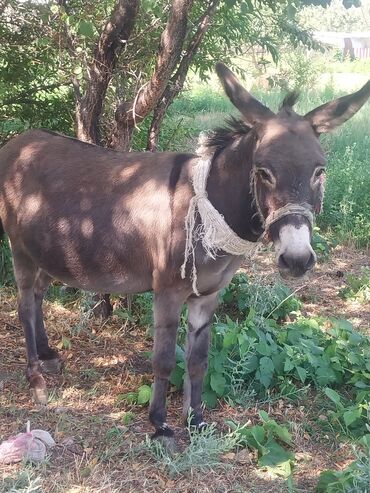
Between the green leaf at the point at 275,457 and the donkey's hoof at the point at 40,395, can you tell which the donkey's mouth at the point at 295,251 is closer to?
the green leaf at the point at 275,457

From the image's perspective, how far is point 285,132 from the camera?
2.73 metres

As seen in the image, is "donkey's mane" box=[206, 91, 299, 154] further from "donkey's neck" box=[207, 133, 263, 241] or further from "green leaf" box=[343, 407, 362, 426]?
"green leaf" box=[343, 407, 362, 426]

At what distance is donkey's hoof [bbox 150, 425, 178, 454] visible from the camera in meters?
3.19

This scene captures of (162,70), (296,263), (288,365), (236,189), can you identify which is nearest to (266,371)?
(288,365)

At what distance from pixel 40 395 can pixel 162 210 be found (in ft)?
4.77

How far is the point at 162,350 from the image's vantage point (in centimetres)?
321

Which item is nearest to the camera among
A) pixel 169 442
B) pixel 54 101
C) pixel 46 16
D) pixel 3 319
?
pixel 169 442

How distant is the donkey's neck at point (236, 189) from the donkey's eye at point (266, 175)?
0.77 ft

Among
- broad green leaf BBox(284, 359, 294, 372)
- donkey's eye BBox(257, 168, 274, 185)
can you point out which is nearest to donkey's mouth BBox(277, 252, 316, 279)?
donkey's eye BBox(257, 168, 274, 185)

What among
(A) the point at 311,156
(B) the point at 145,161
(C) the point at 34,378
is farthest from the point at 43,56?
(A) the point at 311,156

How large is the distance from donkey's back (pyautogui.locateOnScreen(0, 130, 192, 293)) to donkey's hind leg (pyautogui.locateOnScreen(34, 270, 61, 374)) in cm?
39

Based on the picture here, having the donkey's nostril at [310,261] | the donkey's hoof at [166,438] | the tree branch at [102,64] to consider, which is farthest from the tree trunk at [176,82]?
the donkey's nostril at [310,261]

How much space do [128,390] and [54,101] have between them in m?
2.69

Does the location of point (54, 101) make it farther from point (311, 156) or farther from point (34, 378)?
point (311, 156)
